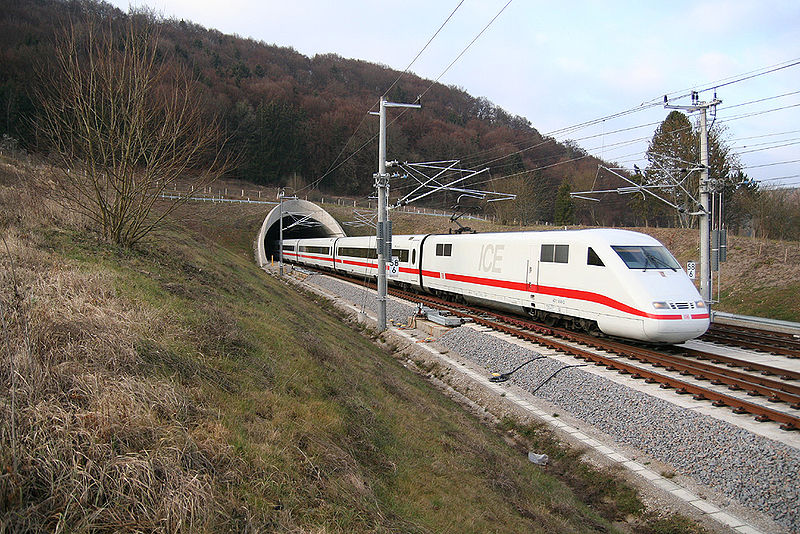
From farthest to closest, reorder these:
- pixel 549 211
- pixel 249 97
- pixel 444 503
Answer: pixel 249 97, pixel 549 211, pixel 444 503

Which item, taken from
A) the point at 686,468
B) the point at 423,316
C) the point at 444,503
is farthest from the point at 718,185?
the point at 444,503

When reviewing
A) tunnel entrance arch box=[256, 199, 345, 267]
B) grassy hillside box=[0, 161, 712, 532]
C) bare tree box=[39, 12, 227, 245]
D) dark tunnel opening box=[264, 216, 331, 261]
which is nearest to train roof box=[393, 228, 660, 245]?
grassy hillside box=[0, 161, 712, 532]

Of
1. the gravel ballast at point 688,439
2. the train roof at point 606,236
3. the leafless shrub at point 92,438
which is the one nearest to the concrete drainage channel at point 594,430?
the gravel ballast at point 688,439

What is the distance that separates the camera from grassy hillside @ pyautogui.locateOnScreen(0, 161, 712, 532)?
3379 millimetres

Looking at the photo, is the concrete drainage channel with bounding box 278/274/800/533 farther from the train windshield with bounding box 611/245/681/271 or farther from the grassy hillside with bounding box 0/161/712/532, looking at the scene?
the train windshield with bounding box 611/245/681/271

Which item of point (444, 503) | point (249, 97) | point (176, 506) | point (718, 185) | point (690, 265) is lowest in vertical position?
point (444, 503)

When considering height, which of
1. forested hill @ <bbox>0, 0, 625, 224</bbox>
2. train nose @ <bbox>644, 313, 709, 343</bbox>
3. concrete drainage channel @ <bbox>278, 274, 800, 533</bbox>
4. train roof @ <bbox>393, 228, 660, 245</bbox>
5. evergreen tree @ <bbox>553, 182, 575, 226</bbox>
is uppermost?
forested hill @ <bbox>0, 0, 625, 224</bbox>

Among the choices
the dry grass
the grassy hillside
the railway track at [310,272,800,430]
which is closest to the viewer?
the dry grass

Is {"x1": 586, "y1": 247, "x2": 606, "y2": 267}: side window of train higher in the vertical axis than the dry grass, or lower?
higher

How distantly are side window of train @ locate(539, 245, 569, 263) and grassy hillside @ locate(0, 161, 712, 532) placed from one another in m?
6.41

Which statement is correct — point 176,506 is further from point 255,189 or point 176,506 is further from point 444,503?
point 255,189

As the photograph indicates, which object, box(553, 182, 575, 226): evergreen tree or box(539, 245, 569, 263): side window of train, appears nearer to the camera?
box(539, 245, 569, 263): side window of train

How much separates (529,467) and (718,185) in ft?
51.5

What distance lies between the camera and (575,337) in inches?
544
